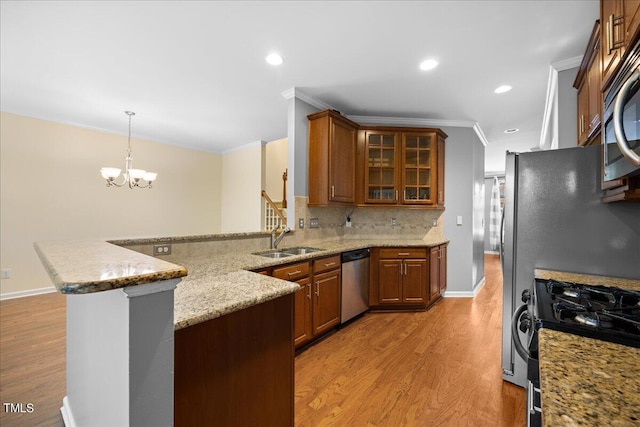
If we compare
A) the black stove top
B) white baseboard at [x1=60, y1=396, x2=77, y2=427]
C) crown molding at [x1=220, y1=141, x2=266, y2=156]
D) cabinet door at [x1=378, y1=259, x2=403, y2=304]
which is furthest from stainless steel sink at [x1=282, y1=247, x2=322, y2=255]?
crown molding at [x1=220, y1=141, x2=266, y2=156]

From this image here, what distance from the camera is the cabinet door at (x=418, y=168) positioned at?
146 inches

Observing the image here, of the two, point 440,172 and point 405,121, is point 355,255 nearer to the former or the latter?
point 440,172

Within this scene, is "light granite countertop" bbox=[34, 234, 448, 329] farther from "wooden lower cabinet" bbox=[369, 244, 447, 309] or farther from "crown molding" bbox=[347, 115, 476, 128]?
"crown molding" bbox=[347, 115, 476, 128]

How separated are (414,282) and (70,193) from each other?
523cm

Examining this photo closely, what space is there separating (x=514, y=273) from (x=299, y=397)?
1697mm

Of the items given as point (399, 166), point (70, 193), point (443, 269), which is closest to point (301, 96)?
point (399, 166)

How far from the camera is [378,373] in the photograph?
2094 mm

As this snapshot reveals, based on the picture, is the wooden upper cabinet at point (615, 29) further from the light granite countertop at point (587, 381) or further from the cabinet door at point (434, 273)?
the cabinet door at point (434, 273)

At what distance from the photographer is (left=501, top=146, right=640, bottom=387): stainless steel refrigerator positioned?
63.6 inches

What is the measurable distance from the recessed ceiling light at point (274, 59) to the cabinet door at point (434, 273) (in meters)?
2.72

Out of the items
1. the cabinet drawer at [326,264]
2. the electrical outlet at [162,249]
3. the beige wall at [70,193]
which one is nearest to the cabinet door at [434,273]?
the cabinet drawer at [326,264]

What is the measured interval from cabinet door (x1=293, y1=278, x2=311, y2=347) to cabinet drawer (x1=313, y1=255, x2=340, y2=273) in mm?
161

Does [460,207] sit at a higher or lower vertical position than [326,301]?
higher

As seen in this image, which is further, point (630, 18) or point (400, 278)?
point (400, 278)
